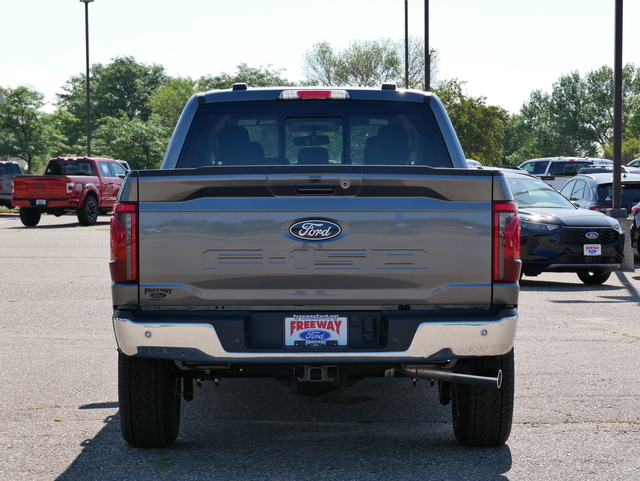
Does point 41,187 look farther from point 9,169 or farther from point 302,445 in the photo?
point 302,445

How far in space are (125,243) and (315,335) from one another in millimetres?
1030

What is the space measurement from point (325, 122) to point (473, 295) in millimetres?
1973

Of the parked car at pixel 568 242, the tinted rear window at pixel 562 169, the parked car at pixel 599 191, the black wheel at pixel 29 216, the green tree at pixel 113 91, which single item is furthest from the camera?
the green tree at pixel 113 91

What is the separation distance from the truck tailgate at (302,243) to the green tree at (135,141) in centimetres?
5613

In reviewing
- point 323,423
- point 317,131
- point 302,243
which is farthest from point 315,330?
point 317,131

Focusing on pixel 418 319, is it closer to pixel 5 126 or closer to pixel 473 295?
pixel 473 295

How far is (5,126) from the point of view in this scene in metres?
59.6

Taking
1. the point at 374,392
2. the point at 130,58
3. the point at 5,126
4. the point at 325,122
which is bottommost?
the point at 374,392

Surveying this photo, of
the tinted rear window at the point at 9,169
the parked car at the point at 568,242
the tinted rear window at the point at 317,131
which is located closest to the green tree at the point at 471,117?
the tinted rear window at the point at 9,169

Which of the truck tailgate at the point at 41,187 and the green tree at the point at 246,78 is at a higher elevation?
the green tree at the point at 246,78

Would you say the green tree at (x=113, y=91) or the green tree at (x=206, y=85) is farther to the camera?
the green tree at (x=113, y=91)

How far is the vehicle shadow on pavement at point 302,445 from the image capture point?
4.54 m

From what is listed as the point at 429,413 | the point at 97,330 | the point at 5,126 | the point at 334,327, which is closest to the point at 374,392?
the point at 429,413

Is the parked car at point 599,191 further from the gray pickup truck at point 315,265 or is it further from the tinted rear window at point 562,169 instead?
the gray pickup truck at point 315,265
